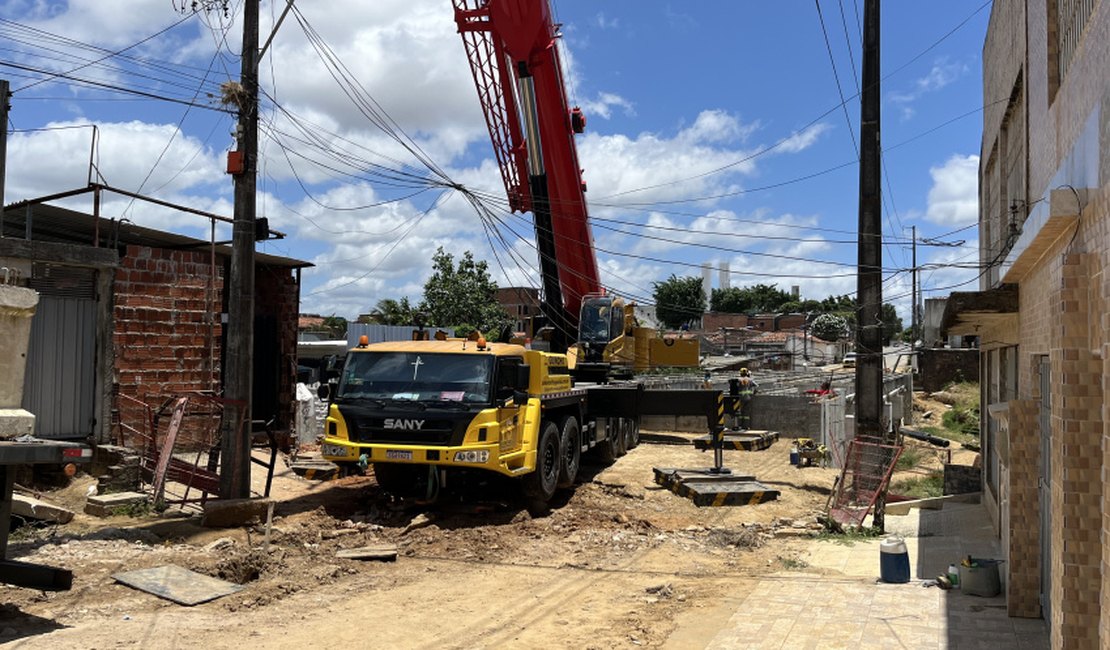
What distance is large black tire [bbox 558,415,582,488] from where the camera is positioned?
13656 mm

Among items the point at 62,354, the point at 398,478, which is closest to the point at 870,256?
the point at 398,478

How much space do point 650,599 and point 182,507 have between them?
256 inches

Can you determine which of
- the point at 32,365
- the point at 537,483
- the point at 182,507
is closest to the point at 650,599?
the point at 537,483

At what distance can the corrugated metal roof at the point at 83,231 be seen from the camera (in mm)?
13531

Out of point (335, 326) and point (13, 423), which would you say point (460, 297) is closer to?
point (335, 326)

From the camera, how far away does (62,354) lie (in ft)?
41.5

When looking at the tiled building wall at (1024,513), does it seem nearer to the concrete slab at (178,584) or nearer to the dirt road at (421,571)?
the dirt road at (421,571)

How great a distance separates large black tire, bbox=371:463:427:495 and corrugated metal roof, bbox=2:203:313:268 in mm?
4237

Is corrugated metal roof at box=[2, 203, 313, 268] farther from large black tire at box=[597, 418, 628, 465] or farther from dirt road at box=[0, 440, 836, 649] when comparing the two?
large black tire at box=[597, 418, 628, 465]

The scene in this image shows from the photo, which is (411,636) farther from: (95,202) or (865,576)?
(95,202)

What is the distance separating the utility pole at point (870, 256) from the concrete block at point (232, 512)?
856 cm

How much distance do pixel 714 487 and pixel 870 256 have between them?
436cm

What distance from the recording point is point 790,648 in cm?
674

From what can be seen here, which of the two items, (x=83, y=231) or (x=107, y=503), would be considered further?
(x=83, y=231)
